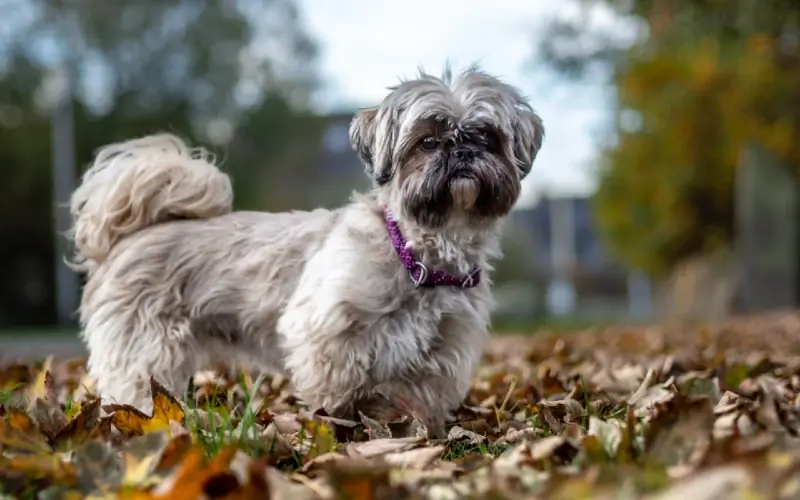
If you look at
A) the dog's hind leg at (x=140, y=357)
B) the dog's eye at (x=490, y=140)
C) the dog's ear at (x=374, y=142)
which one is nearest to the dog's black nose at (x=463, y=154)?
the dog's eye at (x=490, y=140)

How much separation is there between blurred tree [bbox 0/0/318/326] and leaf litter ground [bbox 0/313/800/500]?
2487 centimetres

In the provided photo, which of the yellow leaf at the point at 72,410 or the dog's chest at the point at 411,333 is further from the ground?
the dog's chest at the point at 411,333

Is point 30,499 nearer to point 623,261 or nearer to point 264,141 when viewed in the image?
point 623,261

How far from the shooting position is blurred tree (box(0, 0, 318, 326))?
29094 mm

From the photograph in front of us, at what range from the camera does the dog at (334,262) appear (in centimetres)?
425

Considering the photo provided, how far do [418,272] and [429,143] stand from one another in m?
0.58

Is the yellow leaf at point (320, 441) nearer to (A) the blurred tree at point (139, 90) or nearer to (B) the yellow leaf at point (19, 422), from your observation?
(B) the yellow leaf at point (19, 422)

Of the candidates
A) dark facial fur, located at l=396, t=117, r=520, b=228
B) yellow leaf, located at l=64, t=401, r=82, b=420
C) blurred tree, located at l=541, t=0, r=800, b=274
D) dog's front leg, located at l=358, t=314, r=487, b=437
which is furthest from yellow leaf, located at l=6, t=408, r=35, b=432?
blurred tree, located at l=541, t=0, r=800, b=274

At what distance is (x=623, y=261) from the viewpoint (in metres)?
25.1

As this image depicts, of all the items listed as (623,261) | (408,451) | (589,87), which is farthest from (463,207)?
(623,261)

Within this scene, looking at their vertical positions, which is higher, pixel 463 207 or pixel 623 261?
pixel 463 207

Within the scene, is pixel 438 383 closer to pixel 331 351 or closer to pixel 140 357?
pixel 331 351

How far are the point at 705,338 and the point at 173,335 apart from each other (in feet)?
18.9

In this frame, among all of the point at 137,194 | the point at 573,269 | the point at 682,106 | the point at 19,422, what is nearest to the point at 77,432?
the point at 19,422
